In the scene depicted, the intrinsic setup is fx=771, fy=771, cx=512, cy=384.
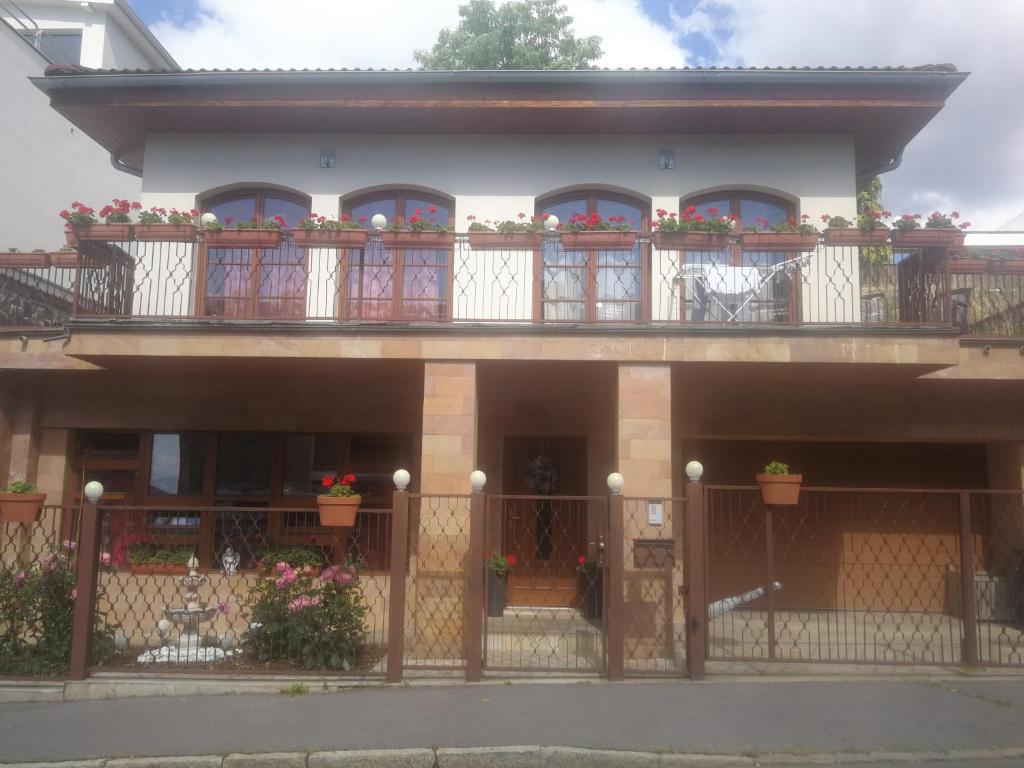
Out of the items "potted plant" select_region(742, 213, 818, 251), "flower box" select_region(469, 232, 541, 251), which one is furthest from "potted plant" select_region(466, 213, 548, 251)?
"potted plant" select_region(742, 213, 818, 251)

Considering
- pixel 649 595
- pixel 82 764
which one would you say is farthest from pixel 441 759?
pixel 649 595

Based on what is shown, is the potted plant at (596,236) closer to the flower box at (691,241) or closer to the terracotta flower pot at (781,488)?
the flower box at (691,241)

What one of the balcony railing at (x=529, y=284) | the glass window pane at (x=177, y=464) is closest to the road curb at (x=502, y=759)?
the balcony railing at (x=529, y=284)

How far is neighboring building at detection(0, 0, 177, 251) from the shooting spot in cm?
1446

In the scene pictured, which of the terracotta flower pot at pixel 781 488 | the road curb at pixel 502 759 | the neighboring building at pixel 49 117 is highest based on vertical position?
the neighboring building at pixel 49 117

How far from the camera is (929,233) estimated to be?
27.5 ft

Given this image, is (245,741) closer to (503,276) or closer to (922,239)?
(503,276)

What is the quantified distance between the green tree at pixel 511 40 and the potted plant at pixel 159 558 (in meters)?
13.9

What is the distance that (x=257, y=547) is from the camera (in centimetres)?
1041

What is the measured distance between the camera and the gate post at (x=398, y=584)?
6.98 metres

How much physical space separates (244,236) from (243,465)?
3654 millimetres

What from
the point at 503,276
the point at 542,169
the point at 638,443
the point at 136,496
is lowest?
the point at 136,496

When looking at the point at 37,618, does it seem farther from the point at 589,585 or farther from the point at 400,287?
the point at 589,585

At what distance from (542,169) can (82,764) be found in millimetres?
8360
